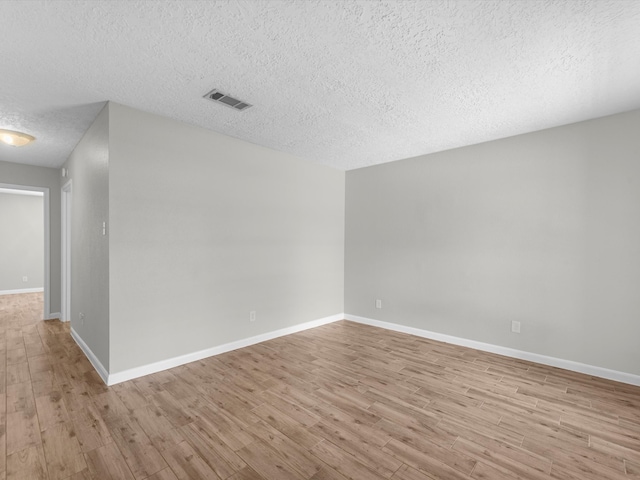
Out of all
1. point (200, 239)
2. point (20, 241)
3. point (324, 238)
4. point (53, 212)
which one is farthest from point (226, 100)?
point (20, 241)

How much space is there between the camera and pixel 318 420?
2244 millimetres

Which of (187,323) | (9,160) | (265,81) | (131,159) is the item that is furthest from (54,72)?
(9,160)

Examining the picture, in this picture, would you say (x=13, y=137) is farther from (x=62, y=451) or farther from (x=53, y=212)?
(x=62, y=451)

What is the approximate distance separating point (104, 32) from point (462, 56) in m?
2.35

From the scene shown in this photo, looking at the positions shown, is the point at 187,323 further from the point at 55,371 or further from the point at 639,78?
the point at 639,78

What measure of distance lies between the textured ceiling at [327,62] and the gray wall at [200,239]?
43 cm

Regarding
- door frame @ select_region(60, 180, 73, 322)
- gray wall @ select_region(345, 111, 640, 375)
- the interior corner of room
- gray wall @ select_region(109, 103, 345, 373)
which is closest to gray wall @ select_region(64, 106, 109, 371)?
the interior corner of room

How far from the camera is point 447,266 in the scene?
4.13m

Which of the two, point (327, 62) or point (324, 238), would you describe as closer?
point (327, 62)

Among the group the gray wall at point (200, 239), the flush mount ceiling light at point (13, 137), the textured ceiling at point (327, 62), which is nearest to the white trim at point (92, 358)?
the gray wall at point (200, 239)

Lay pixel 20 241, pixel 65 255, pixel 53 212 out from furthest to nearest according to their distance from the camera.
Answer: pixel 20 241
pixel 53 212
pixel 65 255

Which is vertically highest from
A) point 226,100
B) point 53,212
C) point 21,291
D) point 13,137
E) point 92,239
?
point 226,100

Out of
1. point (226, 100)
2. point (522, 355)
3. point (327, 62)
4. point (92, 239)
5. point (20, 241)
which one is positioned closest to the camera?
point (327, 62)

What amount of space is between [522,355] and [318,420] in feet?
8.82
